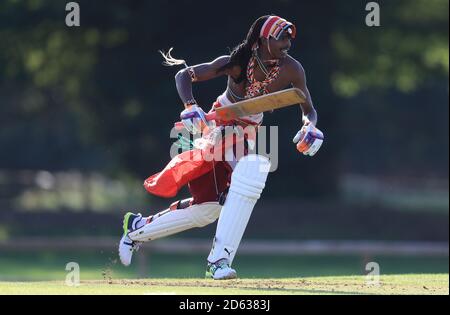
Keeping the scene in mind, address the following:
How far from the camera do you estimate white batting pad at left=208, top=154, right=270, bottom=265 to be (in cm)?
912

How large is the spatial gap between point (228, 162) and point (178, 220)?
2.26 ft

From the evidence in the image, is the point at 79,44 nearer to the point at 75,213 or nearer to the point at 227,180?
the point at 75,213

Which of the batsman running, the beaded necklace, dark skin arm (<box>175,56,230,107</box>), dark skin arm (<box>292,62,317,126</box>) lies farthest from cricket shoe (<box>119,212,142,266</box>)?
dark skin arm (<box>292,62,317,126</box>)

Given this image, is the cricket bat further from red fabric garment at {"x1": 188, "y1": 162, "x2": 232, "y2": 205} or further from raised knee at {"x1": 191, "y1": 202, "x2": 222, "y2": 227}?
raised knee at {"x1": 191, "y1": 202, "x2": 222, "y2": 227}

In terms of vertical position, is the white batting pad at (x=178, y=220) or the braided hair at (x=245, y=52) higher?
the braided hair at (x=245, y=52)

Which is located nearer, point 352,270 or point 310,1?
point 352,270

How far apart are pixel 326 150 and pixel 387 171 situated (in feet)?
91.1

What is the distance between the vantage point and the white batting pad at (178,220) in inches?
384

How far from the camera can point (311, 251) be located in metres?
18.9

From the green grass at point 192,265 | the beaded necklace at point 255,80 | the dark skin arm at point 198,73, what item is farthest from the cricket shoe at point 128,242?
the green grass at point 192,265

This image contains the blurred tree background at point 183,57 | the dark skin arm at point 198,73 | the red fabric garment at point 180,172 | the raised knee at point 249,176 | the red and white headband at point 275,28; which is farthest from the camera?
the blurred tree background at point 183,57

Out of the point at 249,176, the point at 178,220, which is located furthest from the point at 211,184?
the point at 249,176

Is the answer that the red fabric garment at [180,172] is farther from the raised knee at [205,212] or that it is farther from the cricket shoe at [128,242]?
the cricket shoe at [128,242]
